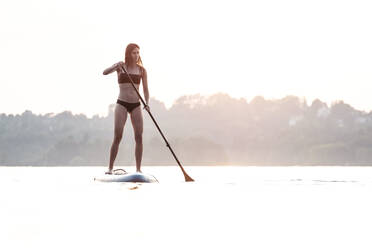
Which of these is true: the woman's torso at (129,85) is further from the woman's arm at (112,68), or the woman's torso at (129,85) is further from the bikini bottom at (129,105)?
the woman's arm at (112,68)

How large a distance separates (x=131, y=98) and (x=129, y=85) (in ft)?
0.95

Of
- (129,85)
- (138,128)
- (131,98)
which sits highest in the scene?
(129,85)

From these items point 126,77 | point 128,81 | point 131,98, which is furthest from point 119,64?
point 131,98

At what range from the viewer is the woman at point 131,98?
45.3ft

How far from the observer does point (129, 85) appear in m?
13.9
